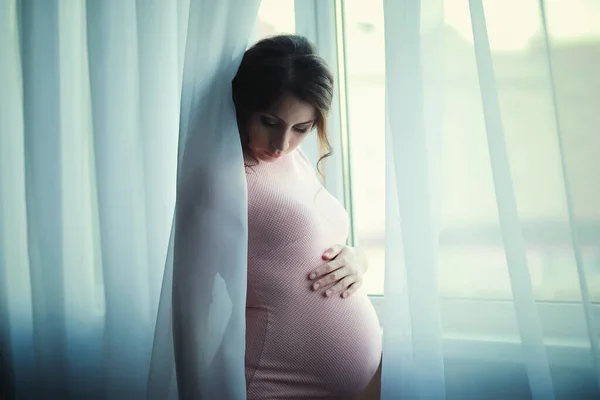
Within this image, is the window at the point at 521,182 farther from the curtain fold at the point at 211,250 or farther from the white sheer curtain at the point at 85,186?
the white sheer curtain at the point at 85,186

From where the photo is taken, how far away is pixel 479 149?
963 millimetres

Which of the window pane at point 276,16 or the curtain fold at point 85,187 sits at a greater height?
the window pane at point 276,16

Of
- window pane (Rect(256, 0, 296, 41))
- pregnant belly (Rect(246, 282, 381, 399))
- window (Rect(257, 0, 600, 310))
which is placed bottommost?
pregnant belly (Rect(246, 282, 381, 399))

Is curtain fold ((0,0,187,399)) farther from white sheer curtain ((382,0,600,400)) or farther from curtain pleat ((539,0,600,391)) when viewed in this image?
curtain pleat ((539,0,600,391))

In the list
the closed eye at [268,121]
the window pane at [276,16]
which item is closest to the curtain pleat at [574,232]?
the closed eye at [268,121]

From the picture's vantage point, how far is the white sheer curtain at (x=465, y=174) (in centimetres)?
91

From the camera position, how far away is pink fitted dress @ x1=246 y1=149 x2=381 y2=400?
37.1 inches


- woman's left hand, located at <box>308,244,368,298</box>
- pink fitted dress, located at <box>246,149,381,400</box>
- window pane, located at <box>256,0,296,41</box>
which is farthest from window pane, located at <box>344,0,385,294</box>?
pink fitted dress, located at <box>246,149,381,400</box>

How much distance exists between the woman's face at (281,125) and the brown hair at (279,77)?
0.01 meters

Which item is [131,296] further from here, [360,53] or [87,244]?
[360,53]

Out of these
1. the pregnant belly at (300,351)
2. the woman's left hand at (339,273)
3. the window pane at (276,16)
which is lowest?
the pregnant belly at (300,351)

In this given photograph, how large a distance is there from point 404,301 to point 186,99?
1.86 feet

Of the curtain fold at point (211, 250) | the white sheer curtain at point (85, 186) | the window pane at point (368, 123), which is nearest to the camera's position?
the curtain fold at point (211, 250)

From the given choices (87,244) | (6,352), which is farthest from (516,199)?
(6,352)
